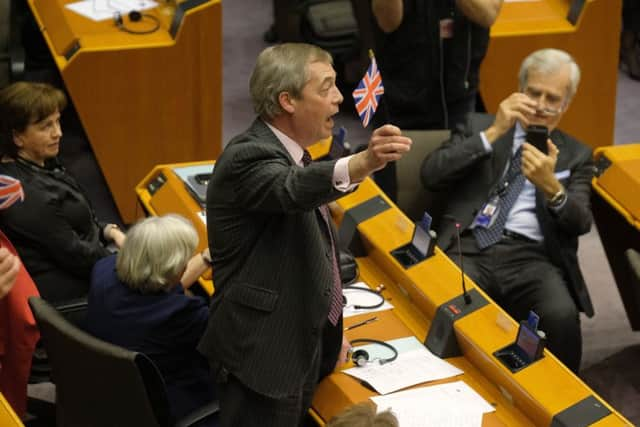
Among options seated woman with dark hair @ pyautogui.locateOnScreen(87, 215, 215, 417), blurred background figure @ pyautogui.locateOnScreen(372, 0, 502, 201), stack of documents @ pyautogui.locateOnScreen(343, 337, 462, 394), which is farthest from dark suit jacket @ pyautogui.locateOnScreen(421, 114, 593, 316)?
seated woman with dark hair @ pyautogui.locateOnScreen(87, 215, 215, 417)

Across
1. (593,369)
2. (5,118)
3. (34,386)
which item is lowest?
(593,369)

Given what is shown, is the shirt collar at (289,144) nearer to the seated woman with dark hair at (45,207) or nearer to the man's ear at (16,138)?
the seated woman with dark hair at (45,207)

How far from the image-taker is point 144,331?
11.8 feet

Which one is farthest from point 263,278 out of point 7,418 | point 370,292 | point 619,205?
point 619,205

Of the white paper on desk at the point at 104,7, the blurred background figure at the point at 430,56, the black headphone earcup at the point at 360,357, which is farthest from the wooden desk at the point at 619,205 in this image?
the white paper on desk at the point at 104,7

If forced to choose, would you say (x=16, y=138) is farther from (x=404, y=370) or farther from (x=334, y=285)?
(x=404, y=370)

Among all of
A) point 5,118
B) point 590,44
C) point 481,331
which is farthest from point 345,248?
point 590,44

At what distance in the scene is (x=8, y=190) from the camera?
396 centimetres

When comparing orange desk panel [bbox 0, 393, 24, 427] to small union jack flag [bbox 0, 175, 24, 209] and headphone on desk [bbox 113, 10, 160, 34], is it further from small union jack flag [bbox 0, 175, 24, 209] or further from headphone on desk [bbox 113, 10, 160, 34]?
headphone on desk [bbox 113, 10, 160, 34]

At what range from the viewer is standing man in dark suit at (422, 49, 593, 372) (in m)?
4.36

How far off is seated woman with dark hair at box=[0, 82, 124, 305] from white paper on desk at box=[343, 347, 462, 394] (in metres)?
1.30

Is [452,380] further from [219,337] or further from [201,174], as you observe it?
[201,174]

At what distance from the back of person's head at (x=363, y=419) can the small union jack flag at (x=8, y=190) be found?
175 cm

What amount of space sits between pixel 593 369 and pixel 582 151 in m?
0.94
